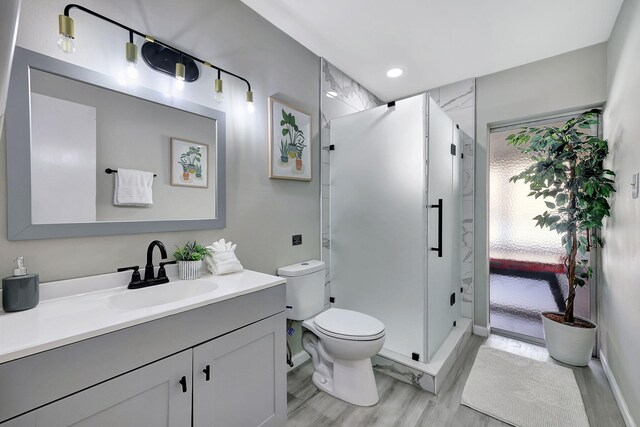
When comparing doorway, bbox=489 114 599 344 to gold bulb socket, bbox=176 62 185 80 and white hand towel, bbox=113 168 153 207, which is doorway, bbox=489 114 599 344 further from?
white hand towel, bbox=113 168 153 207

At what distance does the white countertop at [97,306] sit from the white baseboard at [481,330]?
2.38 m

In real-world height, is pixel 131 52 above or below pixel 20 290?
above

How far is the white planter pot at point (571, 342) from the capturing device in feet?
6.92

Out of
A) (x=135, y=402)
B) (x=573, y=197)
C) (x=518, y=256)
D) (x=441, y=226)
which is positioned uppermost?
(x=573, y=197)

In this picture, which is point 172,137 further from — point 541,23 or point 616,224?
point 616,224

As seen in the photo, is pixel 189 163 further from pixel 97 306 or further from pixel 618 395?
pixel 618 395

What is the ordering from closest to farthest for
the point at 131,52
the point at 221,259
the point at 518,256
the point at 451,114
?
the point at 131,52 → the point at 221,259 → the point at 518,256 → the point at 451,114

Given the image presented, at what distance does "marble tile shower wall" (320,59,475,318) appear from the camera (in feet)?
8.17

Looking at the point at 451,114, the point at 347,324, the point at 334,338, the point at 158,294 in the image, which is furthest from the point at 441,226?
the point at 158,294

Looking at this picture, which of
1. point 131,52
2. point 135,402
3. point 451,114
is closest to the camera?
point 135,402

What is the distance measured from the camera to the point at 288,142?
2.11m

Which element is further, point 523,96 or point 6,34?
point 523,96

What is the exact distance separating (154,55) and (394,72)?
6.85 feet

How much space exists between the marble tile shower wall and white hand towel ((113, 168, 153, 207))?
1.40 metres
